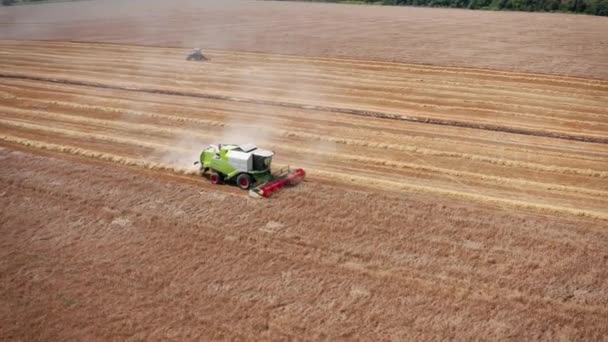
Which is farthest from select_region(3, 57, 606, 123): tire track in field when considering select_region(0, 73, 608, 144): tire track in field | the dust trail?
the dust trail

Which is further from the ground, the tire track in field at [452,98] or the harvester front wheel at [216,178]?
the tire track in field at [452,98]

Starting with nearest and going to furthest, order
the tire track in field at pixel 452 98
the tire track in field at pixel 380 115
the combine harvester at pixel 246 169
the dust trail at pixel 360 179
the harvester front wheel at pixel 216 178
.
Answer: the dust trail at pixel 360 179 → the combine harvester at pixel 246 169 → the harvester front wheel at pixel 216 178 → the tire track in field at pixel 380 115 → the tire track in field at pixel 452 98

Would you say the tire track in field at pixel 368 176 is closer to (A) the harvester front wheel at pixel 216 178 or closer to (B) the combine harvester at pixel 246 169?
A: (A) the harvester front wheel at pixel 216 178

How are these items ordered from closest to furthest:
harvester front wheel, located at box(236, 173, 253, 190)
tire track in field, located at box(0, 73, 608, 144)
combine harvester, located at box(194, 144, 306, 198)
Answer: combine harvester, located at box(194, 144, 306, 198) < harvester front wheel, located at box(236, 173, 253, 190) < tire track in field, located at box(0, 73, 608, 144)

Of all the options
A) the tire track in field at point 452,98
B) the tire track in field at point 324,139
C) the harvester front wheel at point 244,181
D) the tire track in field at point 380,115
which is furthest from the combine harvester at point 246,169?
the tire track in field at point 452,98

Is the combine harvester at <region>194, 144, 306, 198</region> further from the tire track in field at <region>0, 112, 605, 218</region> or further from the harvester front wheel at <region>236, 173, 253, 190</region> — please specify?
the tire track in field at <region>0, 112, 605, 218</region>

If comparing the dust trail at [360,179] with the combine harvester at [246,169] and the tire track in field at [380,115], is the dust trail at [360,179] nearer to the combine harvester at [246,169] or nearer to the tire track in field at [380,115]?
the combine harvester at [246,169]

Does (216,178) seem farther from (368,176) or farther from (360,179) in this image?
(368,176)

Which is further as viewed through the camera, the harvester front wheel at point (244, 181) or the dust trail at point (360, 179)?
the harvester front wheel at point (244, 181)

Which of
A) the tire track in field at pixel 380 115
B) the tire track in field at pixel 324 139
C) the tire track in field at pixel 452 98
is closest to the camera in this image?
the tire track in field at pixel 324 139
